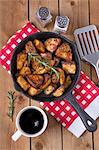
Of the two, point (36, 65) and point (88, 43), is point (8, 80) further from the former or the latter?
point (88, 43)

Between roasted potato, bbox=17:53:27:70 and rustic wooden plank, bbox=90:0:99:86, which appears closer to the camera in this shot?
roasted potato, bbox=17:53:27:70

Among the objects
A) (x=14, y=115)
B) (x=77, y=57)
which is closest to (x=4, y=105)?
(x=14, y=115)

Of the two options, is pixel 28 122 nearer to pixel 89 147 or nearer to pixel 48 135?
pixel 48 135

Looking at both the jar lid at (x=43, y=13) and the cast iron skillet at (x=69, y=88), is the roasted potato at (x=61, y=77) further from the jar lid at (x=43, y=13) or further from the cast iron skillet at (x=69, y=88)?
the jar lid at (x=43, y=13)

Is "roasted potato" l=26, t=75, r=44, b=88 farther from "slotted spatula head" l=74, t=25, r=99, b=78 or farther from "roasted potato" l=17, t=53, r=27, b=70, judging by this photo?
"slotted spatula head" l=74, t=25, r=99, b=78

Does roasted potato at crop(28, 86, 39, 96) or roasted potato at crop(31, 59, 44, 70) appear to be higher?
roasted potato at crop(31, 59, 44, 70)

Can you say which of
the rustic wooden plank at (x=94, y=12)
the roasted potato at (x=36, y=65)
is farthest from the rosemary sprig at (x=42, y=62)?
the rustic wooden plank at (x=94, y=12)

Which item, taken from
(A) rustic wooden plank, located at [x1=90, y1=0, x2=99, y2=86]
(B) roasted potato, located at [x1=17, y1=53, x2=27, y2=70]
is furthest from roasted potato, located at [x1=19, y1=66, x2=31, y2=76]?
(A) rustic wooden plank, located at [x1=90, y1=0, x2=99, y2=86]

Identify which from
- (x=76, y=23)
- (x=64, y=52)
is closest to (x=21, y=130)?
(x=64, y=52)
